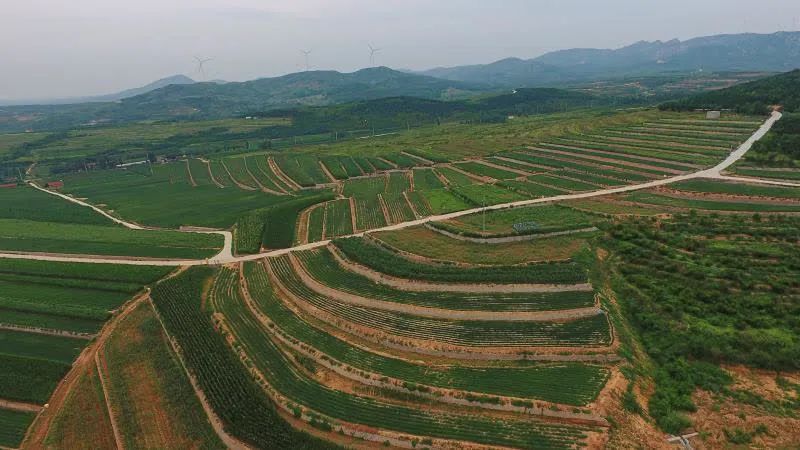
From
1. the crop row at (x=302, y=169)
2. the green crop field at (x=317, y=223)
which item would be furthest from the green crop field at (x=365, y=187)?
the green crop field at (x=317, y=223)

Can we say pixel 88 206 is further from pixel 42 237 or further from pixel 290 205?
pixel 290 205

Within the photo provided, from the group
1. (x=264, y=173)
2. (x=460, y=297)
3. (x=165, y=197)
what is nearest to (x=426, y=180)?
(x=264, y=173)

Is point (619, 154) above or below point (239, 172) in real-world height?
above

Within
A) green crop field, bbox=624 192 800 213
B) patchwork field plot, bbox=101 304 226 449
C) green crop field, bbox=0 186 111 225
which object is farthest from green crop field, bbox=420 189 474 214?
green crop field, bbox=0 186 111 225

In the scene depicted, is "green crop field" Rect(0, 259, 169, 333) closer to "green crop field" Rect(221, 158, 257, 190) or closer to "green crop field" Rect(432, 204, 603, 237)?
"green crop field" Rect(432, 204, 603, 237)

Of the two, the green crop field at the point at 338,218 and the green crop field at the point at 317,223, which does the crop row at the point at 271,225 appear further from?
the green crop field at the point at 338,218

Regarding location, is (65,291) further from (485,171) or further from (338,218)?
(485,171)
